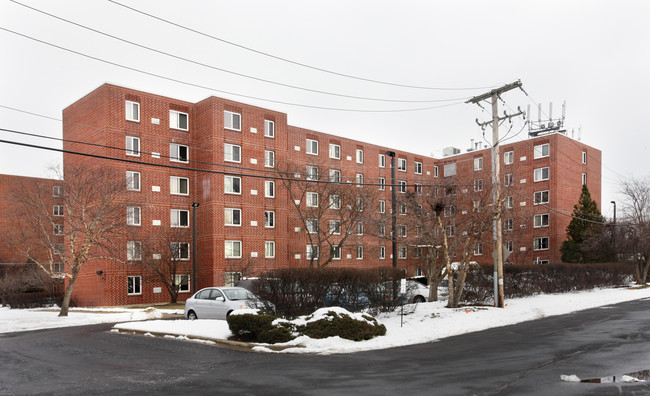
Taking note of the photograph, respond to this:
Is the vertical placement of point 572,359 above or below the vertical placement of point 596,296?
above

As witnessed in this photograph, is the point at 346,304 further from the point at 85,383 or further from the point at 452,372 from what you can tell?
the point at 85,383

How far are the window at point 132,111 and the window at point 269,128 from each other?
34.1ft

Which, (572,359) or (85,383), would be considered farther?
(572,359)

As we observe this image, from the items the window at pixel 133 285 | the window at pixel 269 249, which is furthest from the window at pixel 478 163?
the window at pixel 133 285

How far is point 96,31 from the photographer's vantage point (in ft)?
50.3

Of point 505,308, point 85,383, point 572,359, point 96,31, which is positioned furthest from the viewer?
point 505,308

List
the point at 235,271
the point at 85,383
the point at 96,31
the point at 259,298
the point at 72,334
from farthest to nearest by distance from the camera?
the point at 235,271
the point at 72,334
the point at 259,298
the point at 96,31
the point at 85,383

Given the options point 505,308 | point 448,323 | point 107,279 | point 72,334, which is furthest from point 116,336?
point 107,279

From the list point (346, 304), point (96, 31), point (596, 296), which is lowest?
point (596, 296)

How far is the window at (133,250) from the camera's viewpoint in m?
34.2

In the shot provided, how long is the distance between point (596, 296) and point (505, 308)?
11.7 metres

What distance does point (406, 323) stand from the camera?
18.0m

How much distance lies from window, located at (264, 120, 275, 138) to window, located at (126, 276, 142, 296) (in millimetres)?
15510

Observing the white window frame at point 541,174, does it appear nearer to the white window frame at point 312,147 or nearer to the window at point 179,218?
the white window frame at point 312,147
